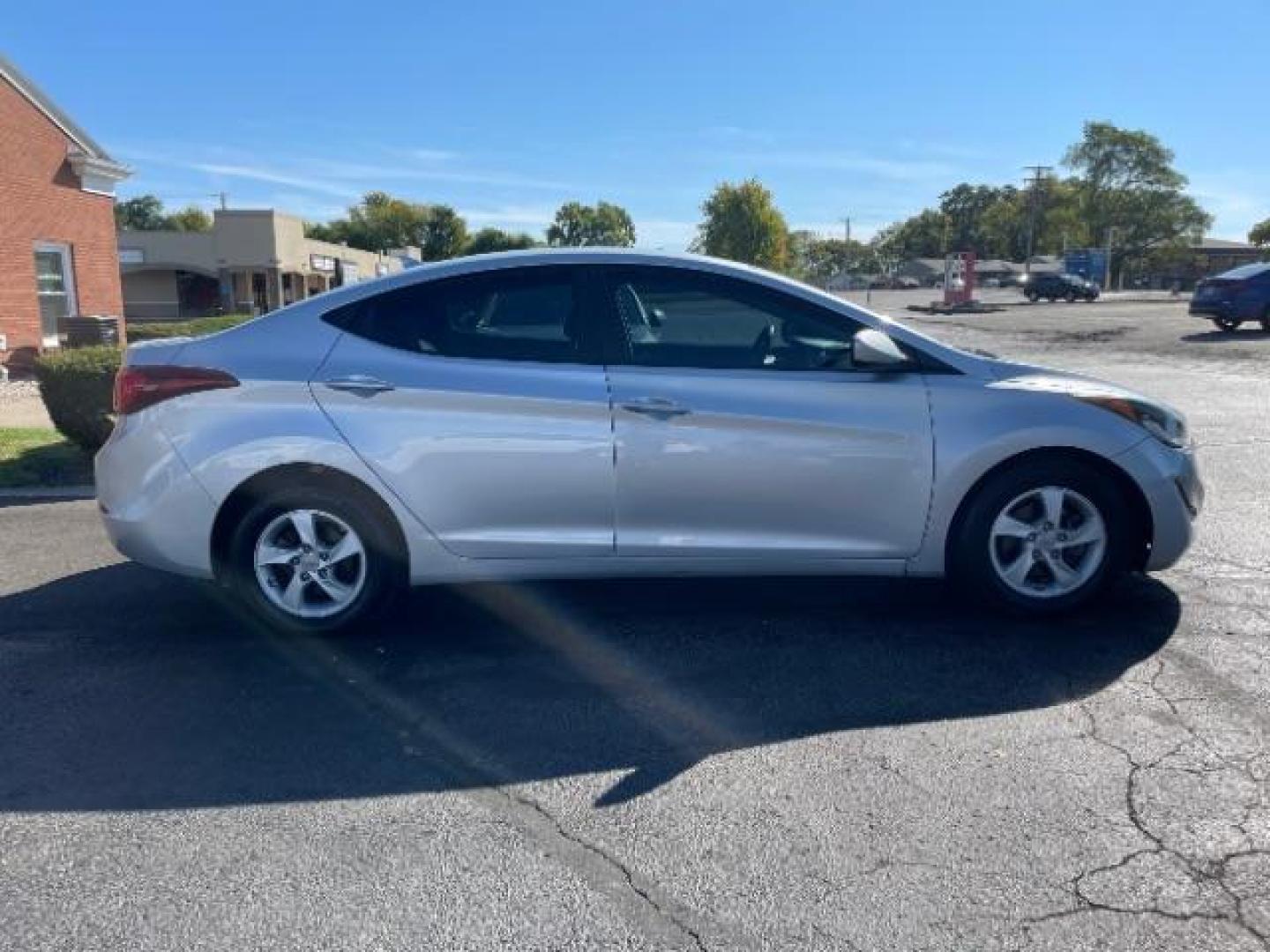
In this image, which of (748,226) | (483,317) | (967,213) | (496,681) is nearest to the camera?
(496,681)

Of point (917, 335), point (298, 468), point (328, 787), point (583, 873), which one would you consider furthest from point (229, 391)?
point (917, 335)

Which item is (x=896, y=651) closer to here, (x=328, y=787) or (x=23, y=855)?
(x=328, y=787)

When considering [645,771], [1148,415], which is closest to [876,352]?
[1148,415]

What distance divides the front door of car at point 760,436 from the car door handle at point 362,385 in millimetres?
972

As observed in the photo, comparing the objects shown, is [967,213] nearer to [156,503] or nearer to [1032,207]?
[1032,207]

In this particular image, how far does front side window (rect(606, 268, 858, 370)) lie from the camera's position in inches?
168

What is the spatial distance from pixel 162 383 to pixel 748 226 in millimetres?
66404

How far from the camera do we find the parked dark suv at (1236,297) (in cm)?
2344

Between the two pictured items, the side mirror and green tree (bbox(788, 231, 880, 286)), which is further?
green tree (bbox(788, 231, 880, 286))

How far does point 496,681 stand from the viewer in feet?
12.8

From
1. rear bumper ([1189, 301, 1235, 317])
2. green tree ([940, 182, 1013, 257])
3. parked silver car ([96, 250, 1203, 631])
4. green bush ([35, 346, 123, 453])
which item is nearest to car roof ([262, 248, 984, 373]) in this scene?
parked silver car ([96, 250, 1203, 631])

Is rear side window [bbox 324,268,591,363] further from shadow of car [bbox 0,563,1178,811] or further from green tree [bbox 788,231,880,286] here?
green tree [bbox 788,231,880,286]

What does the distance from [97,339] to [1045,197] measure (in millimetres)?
110710

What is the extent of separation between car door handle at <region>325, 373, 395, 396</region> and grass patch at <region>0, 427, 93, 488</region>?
4565mm
